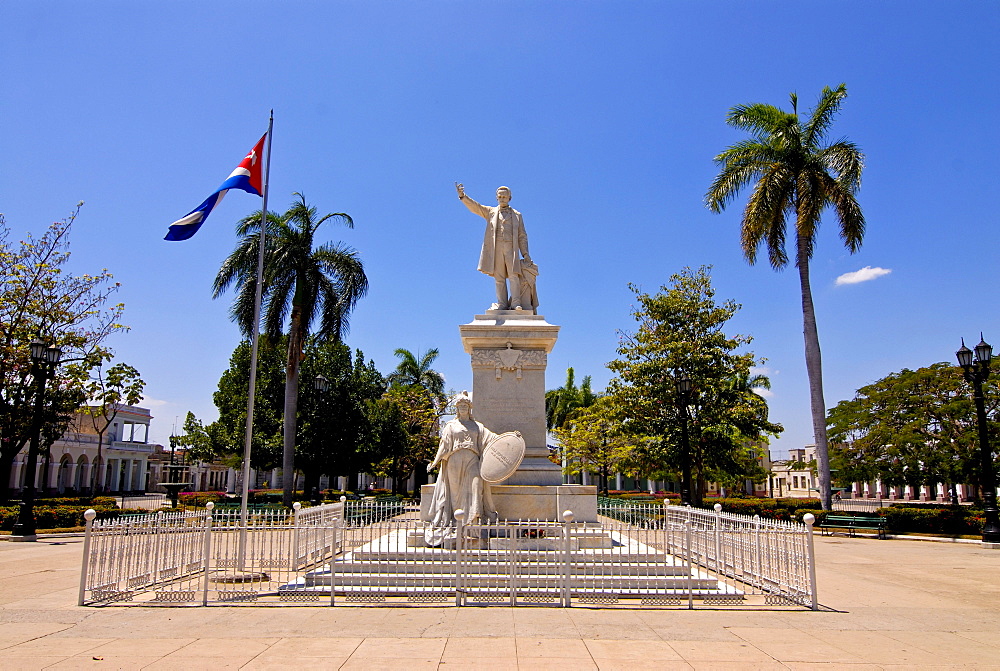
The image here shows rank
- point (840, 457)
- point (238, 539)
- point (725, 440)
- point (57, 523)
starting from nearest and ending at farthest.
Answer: point (238, 539)
point (57, 523)
point (725, 440)
point (840, 457)

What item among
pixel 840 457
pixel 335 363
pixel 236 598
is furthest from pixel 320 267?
pixel 840 457

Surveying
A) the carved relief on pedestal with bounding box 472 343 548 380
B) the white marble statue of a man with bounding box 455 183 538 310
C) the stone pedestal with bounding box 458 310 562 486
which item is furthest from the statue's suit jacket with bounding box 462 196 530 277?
the carved relief on pedestal with bounding box 472 343 548 380

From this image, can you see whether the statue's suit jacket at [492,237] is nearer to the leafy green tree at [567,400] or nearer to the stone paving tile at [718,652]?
the stone paving tile at [718,652]

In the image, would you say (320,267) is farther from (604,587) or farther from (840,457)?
(840,457)

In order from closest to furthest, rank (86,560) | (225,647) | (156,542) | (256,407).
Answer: (225,647) < (86,560) < (156,542) < (256,407)

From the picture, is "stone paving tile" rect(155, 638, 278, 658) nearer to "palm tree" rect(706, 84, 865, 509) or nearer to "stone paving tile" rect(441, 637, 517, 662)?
"stone paving tile" rect(441, 637, 517, 662)

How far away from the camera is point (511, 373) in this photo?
13602mm

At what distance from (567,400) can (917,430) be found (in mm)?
22070

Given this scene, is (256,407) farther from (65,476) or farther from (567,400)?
(65,476)

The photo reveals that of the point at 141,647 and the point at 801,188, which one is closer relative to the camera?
the point at 141,647

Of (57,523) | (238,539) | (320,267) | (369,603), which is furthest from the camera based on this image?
(320,267)

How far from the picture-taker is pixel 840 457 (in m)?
35.2

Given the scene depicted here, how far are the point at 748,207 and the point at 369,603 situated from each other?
76.1 ft

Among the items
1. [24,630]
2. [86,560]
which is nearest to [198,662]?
[24,630]
